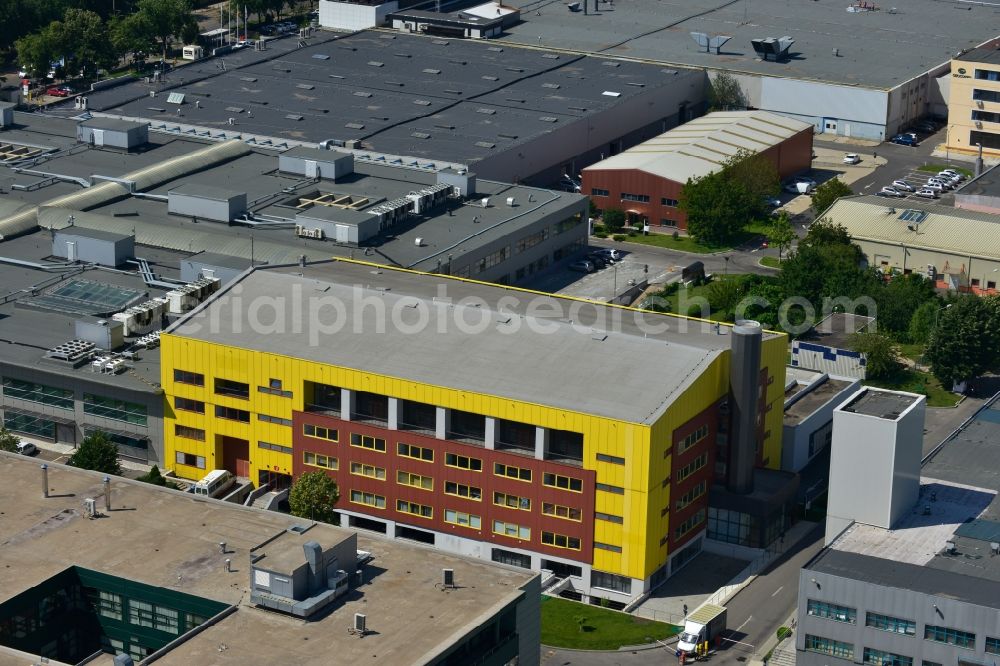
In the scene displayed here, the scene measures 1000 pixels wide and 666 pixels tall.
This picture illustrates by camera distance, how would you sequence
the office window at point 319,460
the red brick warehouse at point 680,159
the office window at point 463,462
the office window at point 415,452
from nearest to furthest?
the office window at point 463,462, the office window at point 415,452, the office window at point 319,460, the red brick warehouse at point 680,159

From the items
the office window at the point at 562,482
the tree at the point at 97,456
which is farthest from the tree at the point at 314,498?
the office window at the point at 562,482

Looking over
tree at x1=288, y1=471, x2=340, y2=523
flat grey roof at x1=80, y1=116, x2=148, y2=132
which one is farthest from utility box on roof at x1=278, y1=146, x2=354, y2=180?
tree at x1=288, y1=471, x2=340, y2=523

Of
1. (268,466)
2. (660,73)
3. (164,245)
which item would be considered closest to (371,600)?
(268,466)

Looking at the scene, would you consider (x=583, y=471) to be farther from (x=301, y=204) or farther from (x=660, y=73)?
(x=660, y=73)

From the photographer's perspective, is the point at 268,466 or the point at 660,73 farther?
the point at 660,73

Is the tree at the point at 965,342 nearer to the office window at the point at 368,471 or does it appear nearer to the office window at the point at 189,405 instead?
the office window at the point at 368,471

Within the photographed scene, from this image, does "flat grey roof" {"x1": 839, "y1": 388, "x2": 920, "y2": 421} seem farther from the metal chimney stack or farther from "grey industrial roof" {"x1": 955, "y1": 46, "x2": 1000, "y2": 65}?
"grey industrial roof" {"x1": 955, "y1": 46, "x2": 1000, "y2": 65}
